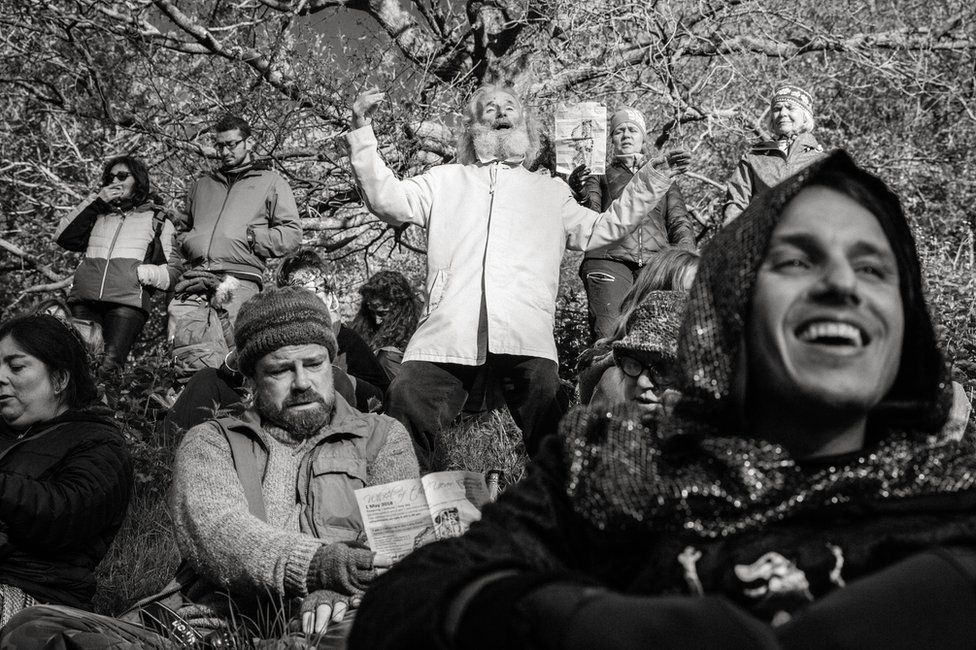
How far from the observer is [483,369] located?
16.9 feet

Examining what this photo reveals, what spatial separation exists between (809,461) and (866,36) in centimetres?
976

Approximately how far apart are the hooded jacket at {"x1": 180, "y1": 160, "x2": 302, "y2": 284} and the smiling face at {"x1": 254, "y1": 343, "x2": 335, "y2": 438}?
2858 millimetres

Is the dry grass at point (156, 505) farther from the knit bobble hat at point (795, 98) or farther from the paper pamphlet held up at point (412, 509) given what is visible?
the knit bobble hat at point (795, 98)

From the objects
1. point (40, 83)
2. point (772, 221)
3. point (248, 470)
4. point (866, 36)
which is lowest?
point (248, 470)

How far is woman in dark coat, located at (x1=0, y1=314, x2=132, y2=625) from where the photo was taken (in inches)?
144

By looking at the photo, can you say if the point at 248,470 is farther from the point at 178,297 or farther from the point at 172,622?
the point at 178,297

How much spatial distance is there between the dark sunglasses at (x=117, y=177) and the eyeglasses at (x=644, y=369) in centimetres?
416

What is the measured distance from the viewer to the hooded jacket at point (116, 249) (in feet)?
22.4

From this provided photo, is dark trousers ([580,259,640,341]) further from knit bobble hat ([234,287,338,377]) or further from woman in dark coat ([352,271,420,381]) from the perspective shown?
knit bobble hat ([234,287,338,377])

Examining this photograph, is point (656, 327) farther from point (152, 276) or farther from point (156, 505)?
point (152, 276)

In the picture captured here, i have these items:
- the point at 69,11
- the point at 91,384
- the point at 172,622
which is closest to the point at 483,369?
the point at 91,384

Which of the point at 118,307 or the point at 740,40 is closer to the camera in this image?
the point at 118,307

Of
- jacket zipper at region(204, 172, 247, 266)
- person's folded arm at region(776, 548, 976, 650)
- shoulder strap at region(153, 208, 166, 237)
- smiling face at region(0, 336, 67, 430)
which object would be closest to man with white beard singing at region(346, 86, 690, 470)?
smiling face at region(0, 336, 67, 430)

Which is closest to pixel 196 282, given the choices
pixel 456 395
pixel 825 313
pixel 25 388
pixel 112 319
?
pixel 112 319
